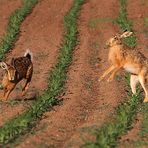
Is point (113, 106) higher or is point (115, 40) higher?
point (115, 40)

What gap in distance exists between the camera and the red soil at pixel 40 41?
1691 centimetres

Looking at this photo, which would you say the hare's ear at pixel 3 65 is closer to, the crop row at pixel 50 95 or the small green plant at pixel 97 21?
the crop row at pixel 50 95

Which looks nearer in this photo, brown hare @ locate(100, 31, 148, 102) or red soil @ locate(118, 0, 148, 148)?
brown hare @ locate(100, 31, 148, 102)

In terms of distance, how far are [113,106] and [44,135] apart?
315 centimetres

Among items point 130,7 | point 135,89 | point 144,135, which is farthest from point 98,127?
point 130,7

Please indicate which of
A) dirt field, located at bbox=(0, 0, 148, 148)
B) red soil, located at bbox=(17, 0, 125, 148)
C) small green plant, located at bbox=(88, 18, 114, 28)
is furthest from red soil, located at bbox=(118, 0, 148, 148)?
red soil, located at bbox=(17, 0, 125, 148)

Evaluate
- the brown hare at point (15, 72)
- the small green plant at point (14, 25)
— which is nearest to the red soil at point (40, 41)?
the small green plant at point (14, 25)

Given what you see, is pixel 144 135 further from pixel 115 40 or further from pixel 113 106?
pixel 115 40

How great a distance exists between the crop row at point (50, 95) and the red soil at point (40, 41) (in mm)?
284

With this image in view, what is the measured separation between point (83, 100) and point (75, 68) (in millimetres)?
4604

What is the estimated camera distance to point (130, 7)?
31.3 metres

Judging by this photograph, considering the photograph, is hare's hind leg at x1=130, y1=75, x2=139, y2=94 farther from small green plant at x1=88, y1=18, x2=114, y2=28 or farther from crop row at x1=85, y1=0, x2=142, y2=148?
small green plant at x1=88, y1=18, x2=114, y2=28

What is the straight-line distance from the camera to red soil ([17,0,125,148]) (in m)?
11.7

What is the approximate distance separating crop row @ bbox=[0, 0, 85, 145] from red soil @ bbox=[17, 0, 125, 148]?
217 mm
